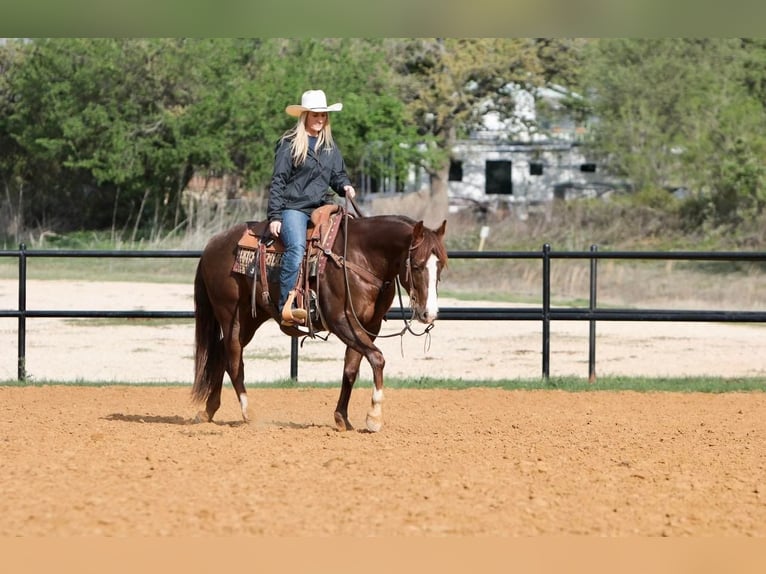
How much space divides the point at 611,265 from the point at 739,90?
468 inches

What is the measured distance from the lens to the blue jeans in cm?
812

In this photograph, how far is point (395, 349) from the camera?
56.2ft

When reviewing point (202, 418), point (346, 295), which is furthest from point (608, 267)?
point (346, 295)

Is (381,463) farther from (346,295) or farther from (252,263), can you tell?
(252,263)

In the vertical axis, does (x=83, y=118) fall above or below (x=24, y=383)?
above

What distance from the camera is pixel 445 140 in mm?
42844

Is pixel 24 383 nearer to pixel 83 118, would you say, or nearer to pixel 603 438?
pixel 603 438

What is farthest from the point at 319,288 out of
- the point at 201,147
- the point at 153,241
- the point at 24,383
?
A: the point at 201,147

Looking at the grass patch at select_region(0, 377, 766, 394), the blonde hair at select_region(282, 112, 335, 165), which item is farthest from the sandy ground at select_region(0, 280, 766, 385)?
the blonde hair at select_region(282, 112, 335, 165)

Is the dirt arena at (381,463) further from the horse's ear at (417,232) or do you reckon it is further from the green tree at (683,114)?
the green tree at (683,114)

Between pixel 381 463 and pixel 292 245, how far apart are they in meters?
1.95

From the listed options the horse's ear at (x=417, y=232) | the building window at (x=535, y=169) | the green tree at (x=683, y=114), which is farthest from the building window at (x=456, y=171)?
the horse's ear at (x=417, y=232)

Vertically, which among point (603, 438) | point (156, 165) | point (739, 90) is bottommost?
point (603, 438)

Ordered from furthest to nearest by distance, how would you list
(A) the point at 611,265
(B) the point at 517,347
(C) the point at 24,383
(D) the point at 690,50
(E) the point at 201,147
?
(D) the point at 690,50 → (E) the point at 201,147 → (A) the point at 611,265 → (B) the point at 517,347 → (C) the point at 24,383
